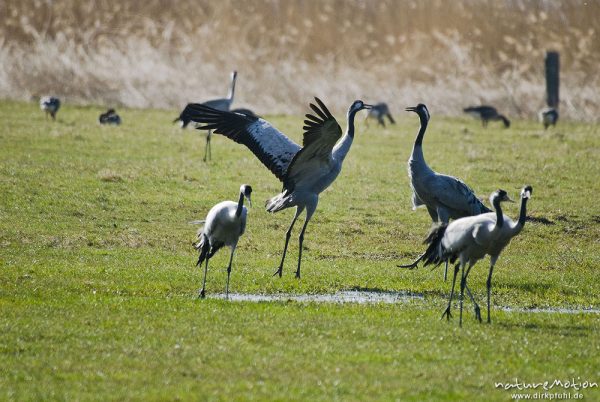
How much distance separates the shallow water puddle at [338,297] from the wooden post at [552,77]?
2748cm

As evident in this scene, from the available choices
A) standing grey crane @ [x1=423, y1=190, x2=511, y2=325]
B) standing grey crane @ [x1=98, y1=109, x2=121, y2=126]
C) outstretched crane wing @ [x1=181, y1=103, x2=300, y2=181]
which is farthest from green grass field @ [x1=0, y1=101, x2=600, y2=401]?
standing grey crane @ [x1=98, y1=109, x2=121, y2=126]

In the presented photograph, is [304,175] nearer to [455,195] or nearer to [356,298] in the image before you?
[455,195]

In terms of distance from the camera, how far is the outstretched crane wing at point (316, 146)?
12.1 metres

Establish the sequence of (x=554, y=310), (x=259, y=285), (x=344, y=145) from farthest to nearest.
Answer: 1. (x=344, y=145)
2. (x=259, y=285)
3. (x=554, y=310)

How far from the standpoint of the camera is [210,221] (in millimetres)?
11602

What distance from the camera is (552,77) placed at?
37625mm

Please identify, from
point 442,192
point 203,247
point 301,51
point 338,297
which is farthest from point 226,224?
point 301,51

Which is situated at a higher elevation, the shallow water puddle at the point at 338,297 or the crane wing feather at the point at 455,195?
the crane wing feather at the point at 455,195

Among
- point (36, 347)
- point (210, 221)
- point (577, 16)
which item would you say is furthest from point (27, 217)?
point (577, 16)

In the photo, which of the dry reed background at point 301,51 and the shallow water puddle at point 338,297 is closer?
the shallow water puddle at point 338,297

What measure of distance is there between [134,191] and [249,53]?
94.8 ft

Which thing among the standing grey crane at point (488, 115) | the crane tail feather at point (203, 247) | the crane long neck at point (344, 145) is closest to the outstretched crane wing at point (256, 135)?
the crane long neck at point (344, 145)

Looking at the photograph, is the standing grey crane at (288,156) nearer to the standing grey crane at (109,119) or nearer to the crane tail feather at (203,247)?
the crane tail feather at (203,247)

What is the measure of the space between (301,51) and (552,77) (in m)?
13.4
